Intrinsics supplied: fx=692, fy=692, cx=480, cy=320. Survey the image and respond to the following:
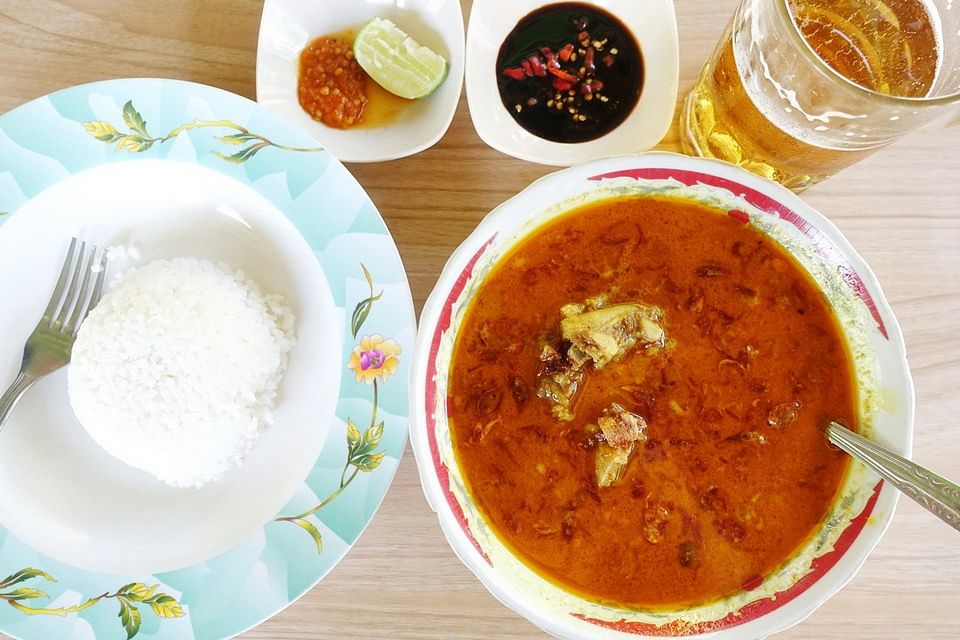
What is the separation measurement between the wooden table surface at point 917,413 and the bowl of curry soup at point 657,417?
0.84ft

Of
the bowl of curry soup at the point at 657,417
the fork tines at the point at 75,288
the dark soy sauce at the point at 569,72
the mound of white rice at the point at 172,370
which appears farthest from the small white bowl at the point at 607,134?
the fork tines at the point at 75,288

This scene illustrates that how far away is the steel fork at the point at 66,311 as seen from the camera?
159cm

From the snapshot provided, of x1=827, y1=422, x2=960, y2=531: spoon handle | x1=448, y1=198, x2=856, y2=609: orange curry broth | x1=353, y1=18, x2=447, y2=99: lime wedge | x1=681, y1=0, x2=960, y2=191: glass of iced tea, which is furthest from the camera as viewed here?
x1=353, y1=18, x2=447, y2=99: lime wedge

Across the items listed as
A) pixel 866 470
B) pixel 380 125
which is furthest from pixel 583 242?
pixel 866 470

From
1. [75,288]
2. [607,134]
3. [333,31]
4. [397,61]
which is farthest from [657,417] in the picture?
[75,288]

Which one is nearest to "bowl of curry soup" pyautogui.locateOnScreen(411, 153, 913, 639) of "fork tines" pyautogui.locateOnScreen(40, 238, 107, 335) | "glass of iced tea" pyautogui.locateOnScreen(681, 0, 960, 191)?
"glass of iced tea" pyautogui.locateOnScreen(681, 0, 960, 191)

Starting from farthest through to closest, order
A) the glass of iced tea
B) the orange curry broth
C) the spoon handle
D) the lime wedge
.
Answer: the lime wedge < the orange curry broth < the glass of iced tea < the spoon handle

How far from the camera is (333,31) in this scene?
1690 mm

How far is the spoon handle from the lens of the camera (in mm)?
1085

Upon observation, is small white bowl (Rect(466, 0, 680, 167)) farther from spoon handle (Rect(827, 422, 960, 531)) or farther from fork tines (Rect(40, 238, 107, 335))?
fork tines (Rect(40, 238, 107, 335))

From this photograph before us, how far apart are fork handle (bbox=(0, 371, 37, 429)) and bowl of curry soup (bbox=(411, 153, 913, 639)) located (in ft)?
3.11

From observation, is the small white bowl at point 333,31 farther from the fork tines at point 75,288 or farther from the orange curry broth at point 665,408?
the fork tines at point 75,288

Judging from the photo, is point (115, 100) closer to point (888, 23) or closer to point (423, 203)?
point (423, 203)

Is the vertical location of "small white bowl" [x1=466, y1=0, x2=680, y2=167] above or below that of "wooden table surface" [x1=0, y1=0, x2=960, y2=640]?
above
